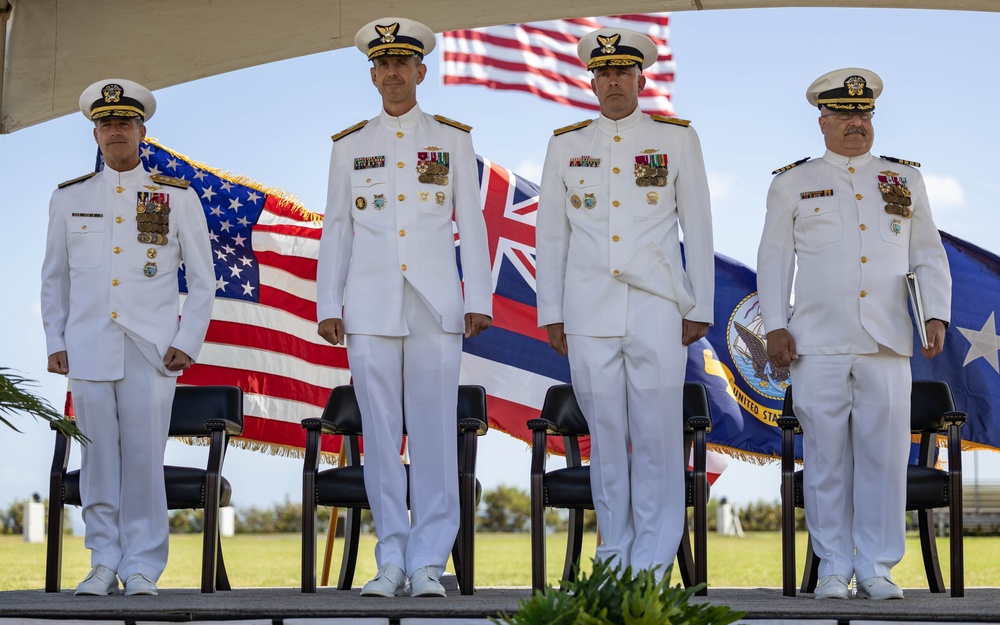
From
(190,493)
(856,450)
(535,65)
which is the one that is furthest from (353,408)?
(535,65)

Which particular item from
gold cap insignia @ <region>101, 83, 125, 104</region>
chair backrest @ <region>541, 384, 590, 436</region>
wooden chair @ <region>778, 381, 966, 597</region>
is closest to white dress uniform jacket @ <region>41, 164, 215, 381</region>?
gold cap insignia @ <region>101, 83, 125, 104</region>

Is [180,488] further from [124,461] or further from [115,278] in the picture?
[115,278]

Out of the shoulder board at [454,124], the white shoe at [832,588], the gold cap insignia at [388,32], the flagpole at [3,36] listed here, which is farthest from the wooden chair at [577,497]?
the flagpole at [3,36]

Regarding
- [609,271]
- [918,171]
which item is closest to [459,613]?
[609,271]

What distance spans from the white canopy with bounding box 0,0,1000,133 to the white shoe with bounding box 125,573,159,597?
2.49 metres

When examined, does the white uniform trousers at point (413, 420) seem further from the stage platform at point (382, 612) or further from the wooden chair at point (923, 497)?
the wooden chair at point (923, 497)

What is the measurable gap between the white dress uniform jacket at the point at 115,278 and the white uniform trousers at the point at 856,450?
242 centimetres

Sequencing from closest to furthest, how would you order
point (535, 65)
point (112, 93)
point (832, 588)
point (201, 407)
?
point (832, 588), point (112, 93), point (201, 407), point (535, 65)

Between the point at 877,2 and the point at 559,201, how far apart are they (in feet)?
7.01

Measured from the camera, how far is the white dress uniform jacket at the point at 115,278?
4.93 metres

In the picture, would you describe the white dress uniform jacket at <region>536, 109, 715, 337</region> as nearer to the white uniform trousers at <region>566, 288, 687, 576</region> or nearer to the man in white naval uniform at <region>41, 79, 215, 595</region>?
the white uniform trousers at <region>566, 288, 687, 576</region>

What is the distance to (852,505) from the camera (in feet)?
15.6

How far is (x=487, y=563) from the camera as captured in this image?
110 feet

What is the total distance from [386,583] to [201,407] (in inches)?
66.9
